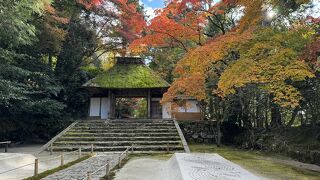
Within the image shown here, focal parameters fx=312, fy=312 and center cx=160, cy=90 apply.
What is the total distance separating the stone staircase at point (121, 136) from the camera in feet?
47.2

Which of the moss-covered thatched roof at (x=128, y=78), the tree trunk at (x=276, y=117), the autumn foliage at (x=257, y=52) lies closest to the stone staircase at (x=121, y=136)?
the moss-covered thatched roof at (x=128, y=78)

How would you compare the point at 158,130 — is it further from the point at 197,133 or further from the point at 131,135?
the point at 197,133

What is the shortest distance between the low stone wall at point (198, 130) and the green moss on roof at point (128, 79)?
2.97m

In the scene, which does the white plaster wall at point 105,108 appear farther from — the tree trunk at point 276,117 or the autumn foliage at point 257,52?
the tree trunk at point 276,117

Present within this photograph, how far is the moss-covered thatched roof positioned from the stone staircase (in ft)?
8.33

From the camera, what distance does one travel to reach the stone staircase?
14375 mm

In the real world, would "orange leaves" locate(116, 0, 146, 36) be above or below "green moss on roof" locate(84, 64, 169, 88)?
above

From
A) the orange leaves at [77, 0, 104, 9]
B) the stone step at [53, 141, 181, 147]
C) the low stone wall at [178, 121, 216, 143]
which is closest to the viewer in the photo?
the stone step at [53, 141, 181, 147]

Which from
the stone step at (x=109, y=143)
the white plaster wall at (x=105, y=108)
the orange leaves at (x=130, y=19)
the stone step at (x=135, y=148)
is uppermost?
the orange leaves at (x=130, y=19)

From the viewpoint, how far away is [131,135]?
16391mm

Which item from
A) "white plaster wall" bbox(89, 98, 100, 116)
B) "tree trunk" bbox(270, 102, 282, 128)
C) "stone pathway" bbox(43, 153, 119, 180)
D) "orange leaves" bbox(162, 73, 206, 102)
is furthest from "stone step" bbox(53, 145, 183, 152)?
"white plaster wall" bbox(89, 98, 100, 116)

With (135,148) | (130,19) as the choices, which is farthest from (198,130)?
(130,19)

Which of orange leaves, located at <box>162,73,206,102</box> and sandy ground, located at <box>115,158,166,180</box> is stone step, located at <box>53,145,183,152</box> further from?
orange leaves, located at <box>162,73,206,102</box>

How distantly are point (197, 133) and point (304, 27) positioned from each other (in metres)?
10.6
